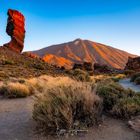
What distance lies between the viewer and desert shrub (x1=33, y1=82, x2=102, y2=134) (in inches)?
241

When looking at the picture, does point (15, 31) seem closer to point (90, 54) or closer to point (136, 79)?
point (136, 79)

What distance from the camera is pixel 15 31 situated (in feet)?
187

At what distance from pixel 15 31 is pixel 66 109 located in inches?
2095

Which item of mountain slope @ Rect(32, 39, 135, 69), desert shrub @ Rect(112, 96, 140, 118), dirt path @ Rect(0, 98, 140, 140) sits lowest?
dirt path @ Rect(0, 98, 140, 140)

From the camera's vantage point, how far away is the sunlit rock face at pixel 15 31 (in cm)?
5653

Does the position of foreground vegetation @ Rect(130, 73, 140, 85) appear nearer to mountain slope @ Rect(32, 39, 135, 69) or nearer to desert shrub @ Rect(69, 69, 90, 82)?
desert shrub @ Rect(69, 69, 90, 82)

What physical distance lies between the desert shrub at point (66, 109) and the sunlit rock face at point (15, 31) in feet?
166

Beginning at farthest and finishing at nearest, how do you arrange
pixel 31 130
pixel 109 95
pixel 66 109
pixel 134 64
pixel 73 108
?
pixel 134 64, pixel 109 95, pixel 73 108, pixel 31 130, pixel 66 109

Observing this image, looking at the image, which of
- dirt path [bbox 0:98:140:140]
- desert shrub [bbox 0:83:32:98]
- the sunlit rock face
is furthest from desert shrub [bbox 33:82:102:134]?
the sunlit rock face

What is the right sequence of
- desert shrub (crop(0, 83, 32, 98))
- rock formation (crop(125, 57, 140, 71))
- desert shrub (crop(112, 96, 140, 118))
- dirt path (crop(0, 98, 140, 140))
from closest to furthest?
dirt path (crop(0, 98, 140, 140)) → desert shrub (crop(112, 96, 140, 118)) → desert shrub (crop(0, 83, 32, 98)) → rock formation (crop(125, 57, 140, 71))

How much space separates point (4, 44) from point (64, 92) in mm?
52053

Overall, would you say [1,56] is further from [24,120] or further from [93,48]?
[93,48]

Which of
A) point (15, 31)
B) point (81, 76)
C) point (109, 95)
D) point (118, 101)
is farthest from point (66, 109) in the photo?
point (15, 31)

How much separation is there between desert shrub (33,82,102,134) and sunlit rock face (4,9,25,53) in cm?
5074
